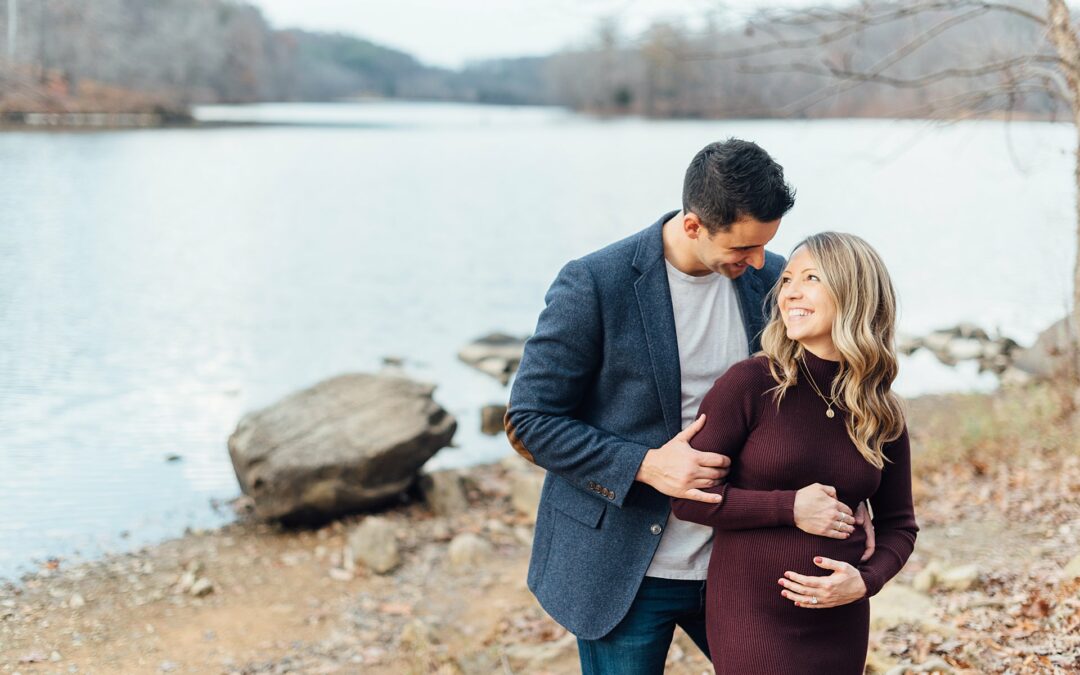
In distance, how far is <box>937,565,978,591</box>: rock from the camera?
18.9 ft

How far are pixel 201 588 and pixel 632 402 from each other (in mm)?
5503

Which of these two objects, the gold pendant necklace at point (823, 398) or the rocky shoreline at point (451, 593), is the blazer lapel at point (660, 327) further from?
the rocky shoreline at point (451, 593)

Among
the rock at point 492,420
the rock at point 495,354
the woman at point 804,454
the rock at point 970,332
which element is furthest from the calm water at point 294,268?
the woman at point 804,454

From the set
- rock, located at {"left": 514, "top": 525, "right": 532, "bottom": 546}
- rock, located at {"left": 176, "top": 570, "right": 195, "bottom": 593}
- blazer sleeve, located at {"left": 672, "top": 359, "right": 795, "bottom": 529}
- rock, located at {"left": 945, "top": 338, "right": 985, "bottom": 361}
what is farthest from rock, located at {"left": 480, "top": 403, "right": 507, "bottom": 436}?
blazer sleeve, located at {"left": 672, "top": 359, "right": 795, "bottom": 529}

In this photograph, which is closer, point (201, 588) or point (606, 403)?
point (606, 403)

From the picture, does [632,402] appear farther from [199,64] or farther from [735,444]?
[199,64]

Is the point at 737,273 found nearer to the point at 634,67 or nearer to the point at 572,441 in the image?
the point at 572,441

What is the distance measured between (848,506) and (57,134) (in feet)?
189

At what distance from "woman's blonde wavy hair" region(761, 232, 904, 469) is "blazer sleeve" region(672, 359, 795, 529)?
7 cm

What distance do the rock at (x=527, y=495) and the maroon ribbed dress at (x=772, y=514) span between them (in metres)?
6.35

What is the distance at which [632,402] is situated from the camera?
115 inches

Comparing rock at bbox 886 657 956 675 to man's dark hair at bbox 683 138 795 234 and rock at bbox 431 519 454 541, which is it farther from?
rock at bbox 431 519 454 541

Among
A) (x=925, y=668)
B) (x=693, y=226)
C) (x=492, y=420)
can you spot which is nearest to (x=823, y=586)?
(x=693, y=226)

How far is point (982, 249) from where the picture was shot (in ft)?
91.0
